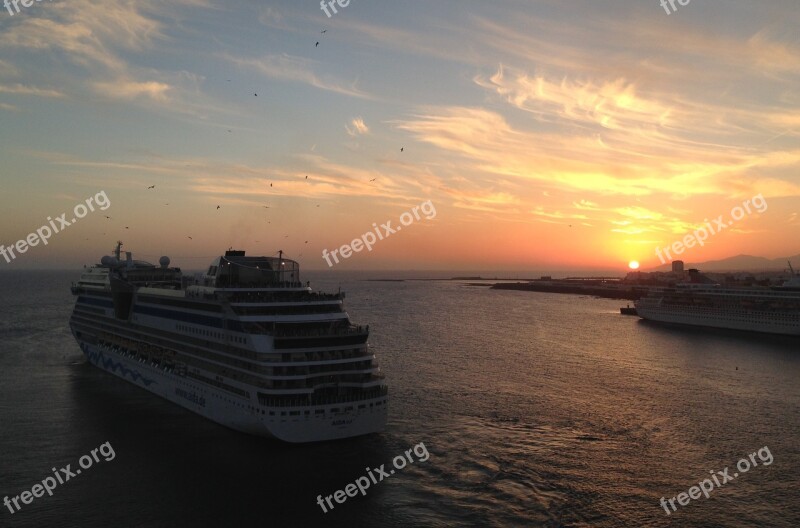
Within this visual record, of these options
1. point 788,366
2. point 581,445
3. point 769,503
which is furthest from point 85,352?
point 788,366

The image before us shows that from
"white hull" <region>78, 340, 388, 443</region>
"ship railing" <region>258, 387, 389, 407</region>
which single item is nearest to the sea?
"white hull" <region>78, 340, 388, 443</region>

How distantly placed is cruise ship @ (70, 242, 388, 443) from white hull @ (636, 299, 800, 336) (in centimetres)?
7118

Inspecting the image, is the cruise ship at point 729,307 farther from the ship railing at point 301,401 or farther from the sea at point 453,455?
the ship railing at point 301,401

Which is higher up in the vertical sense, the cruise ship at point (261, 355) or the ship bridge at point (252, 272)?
A: the ship bridge at point (252, 272)

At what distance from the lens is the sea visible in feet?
74.0

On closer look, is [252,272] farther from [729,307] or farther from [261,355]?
[729,307]

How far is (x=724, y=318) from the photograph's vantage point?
8538 centimetres

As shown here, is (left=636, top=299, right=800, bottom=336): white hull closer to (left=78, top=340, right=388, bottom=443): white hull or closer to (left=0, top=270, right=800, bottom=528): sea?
(left=0, top=270, right=800, bottom=528): sea

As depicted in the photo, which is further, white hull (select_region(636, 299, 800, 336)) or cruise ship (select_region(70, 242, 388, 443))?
white hull (select_region(636, 299, 800, 336))

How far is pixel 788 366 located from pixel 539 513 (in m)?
43.3

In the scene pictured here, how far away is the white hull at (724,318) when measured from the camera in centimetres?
7712

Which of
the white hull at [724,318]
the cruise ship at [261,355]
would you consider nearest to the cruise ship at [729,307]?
the white hull at [724,318]

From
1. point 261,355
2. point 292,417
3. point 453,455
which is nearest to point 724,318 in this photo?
point 453,455

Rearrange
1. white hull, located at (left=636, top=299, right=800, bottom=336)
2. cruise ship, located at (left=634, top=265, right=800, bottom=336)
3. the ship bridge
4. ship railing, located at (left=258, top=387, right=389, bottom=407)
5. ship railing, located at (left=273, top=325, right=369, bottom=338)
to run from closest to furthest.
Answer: ship railing, located at (left=258, top=387, right=389, bottom=407) < ship railing, located at (left=273, top=325, right=369, bottom=338) < the ship bridge < white hull, located at (left=636, top=299, right=800, bottom=336) < cruise ship, located at (left=634, top=265, right=800, bottom=336)
